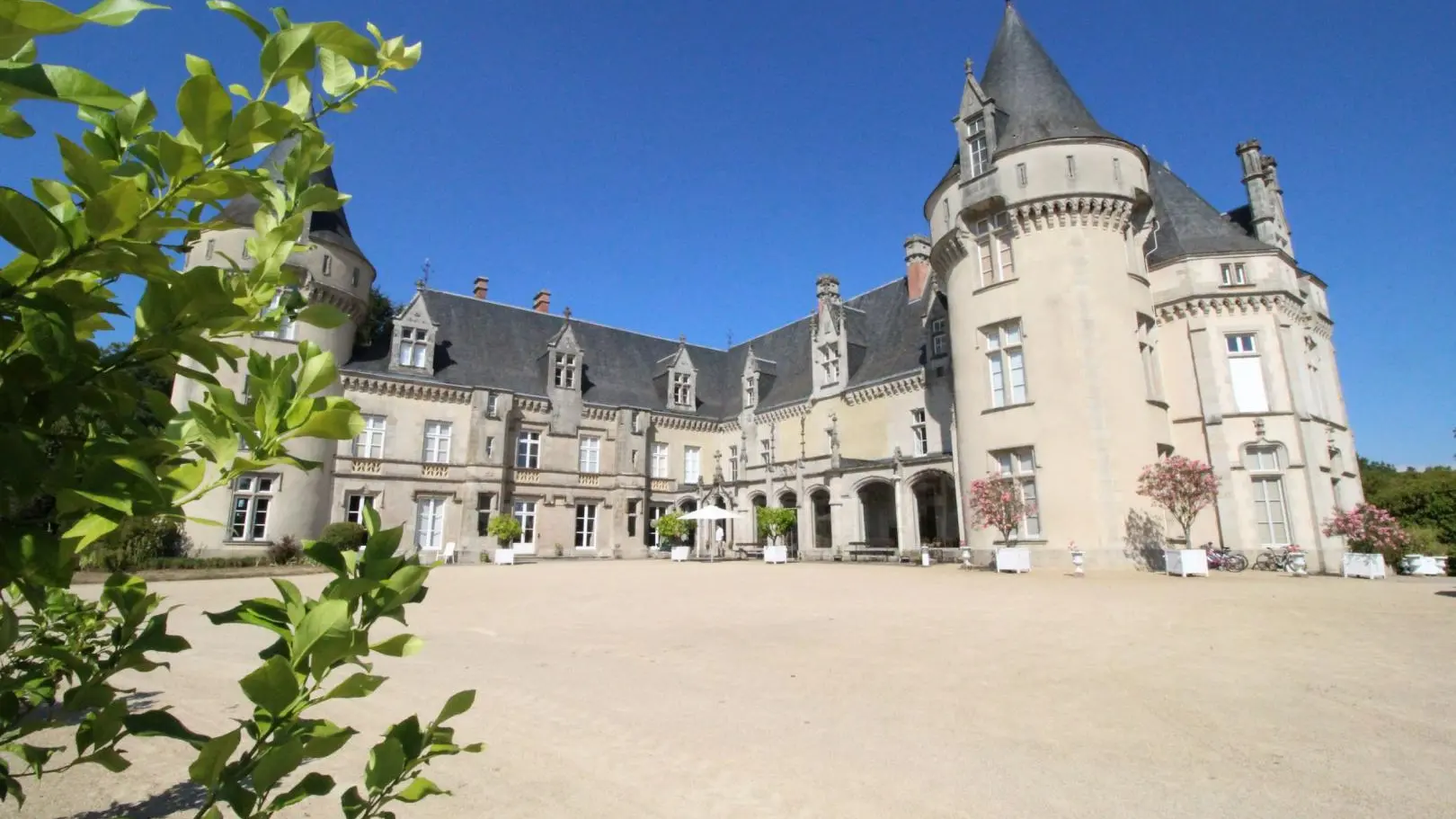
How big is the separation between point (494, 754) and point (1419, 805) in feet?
16.4

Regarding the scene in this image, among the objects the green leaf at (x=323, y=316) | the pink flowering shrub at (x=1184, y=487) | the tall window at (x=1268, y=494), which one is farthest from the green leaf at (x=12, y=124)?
the tall window at (x=1268, y=494)

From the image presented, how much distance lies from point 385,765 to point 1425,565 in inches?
891

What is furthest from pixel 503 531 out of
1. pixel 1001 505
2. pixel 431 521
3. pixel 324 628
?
pixel 324 628

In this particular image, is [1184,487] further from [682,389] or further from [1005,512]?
[682,389]

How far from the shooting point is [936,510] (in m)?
25.5

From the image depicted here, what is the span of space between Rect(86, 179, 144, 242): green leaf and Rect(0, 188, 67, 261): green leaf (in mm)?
37

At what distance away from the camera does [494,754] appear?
4371mm

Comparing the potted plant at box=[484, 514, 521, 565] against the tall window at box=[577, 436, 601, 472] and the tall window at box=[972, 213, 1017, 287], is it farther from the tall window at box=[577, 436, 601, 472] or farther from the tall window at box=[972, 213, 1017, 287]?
the tall window at box=[972, 213, 1017, 287]

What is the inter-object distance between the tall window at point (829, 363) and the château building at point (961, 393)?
5.1 inches

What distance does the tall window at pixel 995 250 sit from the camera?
19.9 m

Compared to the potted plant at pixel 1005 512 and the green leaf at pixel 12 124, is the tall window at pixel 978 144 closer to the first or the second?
the potted plant at pixel 1005 512

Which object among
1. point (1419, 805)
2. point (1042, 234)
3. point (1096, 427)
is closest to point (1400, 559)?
point (1096, 427)

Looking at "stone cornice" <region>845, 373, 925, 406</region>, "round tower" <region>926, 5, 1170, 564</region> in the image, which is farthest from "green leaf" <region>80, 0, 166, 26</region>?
"stone cornice" <region>845, 373, 925, 406</region>

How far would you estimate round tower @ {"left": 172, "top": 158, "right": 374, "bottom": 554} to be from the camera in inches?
857
